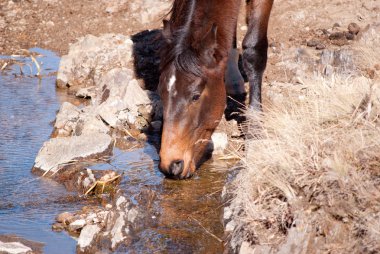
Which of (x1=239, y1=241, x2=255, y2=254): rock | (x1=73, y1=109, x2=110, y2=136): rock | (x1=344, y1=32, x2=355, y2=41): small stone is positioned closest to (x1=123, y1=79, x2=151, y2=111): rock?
(x1=73, y1=109, x2=110, y2=136): rock

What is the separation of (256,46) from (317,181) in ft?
8.24

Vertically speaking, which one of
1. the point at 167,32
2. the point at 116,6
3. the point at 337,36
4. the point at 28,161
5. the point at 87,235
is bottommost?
the point at 28,161

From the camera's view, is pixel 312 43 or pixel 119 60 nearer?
pixel 312 43

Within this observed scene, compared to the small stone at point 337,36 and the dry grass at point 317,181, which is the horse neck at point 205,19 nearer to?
the dry grass at point 317,181

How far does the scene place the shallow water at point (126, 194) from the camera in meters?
4.59

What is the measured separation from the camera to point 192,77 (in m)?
5.33

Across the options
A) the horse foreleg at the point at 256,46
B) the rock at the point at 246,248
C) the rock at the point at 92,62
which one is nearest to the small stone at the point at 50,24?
the rock at the point at 92,62

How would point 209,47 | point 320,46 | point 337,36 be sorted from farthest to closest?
point 337,36 < point 320,46 < point 209,47

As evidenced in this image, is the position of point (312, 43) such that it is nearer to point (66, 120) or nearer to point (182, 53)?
point (66, 120)

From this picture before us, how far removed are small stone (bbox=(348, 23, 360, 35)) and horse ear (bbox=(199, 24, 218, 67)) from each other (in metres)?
3.18

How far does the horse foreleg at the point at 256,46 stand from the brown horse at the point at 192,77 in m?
0.26

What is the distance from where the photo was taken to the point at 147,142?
260 inches

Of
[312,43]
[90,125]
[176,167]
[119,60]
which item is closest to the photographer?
[176,167]

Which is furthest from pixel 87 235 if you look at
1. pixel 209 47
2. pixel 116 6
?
pixel 116 6
